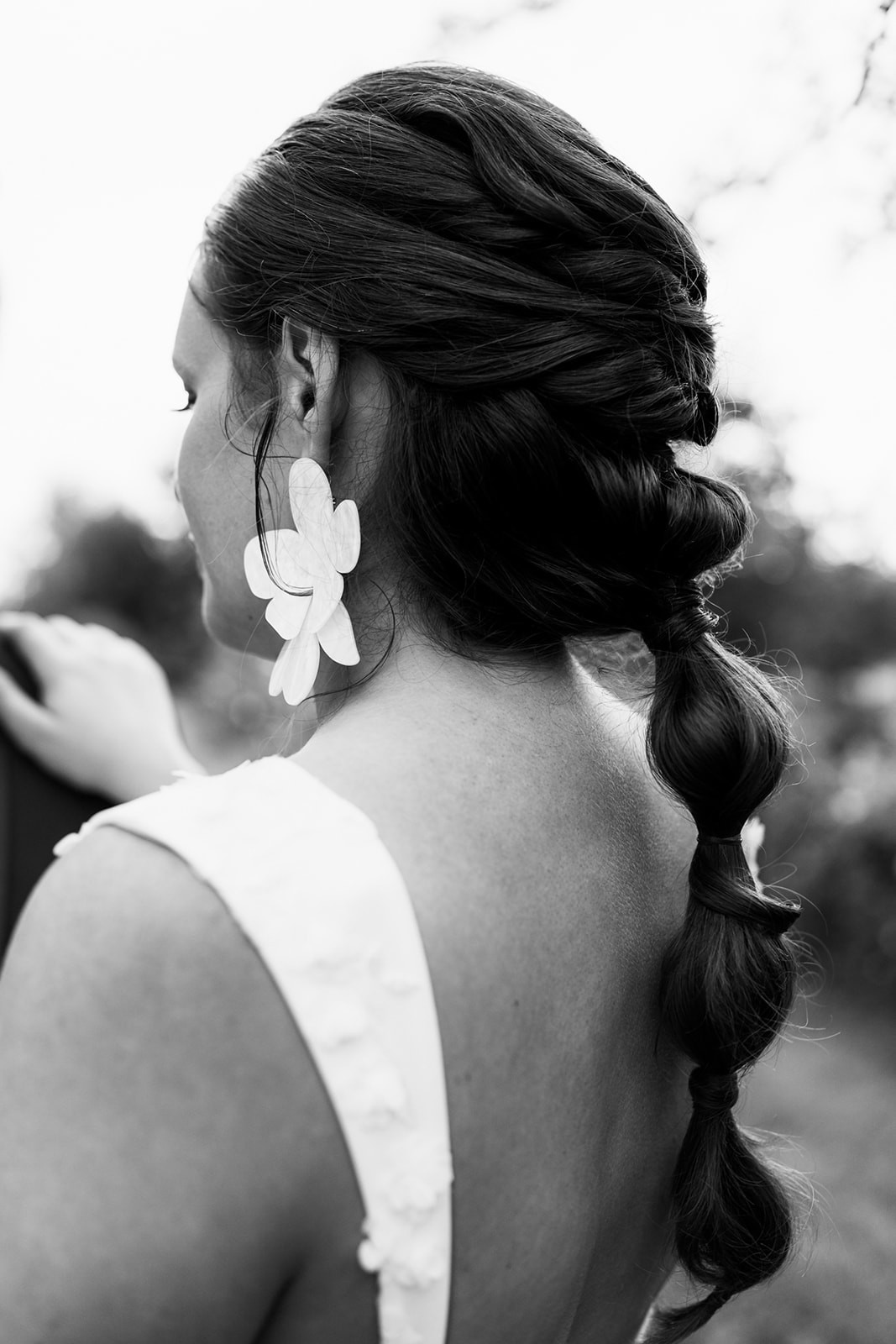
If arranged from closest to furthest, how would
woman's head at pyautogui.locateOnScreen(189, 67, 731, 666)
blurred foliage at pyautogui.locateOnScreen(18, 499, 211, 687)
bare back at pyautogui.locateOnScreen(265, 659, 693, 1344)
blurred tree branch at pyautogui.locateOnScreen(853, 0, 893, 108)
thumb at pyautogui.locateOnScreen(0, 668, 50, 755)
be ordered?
1. bare back at pyautogui.locateOnScreen(265, 659, 693, 1344)
2. woman's head at pyautogui.locateOnScreen(189, 67, 731, 666)
3. blurred tree branch at pyautogui.locateOnScreen(853, 0, 893, 108)
4. thumb at pyautogui.locateOnScreen(0, 668, 50, 755)
5. blurred foliage at pyautogui.locateOnScreen(18, 499, 211, 687)

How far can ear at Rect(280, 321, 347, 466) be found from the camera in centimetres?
142

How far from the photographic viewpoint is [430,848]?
1.17 meters

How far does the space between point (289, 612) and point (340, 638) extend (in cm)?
10

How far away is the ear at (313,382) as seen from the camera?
1.42m

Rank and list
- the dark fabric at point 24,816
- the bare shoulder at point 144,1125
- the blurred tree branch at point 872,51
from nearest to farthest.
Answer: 1. the bare shoulder at point 144,1125
2. the blurred tree branch at point 872,51
3. the dark fabric at point 24,816

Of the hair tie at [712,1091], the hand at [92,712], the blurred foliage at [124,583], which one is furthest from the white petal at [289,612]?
the blurred foliage at [124,583]

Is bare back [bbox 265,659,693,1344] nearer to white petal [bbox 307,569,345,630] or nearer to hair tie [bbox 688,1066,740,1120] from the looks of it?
hair tie [bbox 688,1066,740,1120]

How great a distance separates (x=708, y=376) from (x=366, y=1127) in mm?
1021

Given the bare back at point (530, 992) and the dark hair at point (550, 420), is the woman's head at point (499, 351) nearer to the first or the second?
the dark hair at point (550, 420)

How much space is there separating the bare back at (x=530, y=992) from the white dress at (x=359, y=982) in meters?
0.02

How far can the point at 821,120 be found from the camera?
6.27 ft

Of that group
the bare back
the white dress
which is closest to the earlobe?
the bare back

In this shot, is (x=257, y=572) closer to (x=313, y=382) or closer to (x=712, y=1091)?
(x=313, y=382)

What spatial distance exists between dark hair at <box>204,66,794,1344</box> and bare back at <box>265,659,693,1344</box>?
73mm
